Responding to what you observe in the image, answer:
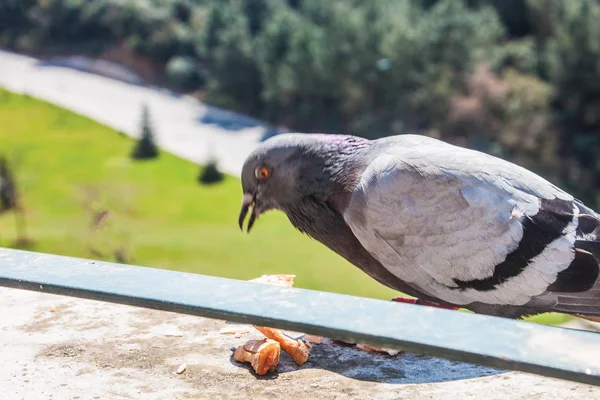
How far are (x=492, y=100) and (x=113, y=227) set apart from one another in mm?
22362

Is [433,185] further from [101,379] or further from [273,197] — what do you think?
[101,379]

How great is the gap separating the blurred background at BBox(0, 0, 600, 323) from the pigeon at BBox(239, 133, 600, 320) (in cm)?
2267

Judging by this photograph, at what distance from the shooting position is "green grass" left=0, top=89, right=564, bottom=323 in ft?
109

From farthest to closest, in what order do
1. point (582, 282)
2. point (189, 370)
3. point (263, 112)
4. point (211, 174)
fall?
1. point (263, 112)
2. point (211, 174)
3. point (582, 282)
4. point (189, 370)

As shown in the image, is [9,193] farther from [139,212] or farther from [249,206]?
[249,206]

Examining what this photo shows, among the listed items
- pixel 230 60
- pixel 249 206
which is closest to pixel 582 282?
pixel 249 206

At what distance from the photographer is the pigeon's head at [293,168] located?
5.49 m

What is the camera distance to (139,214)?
42500 mm

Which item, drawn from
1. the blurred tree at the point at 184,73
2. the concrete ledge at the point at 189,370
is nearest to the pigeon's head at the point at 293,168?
the concrete ledge at the point at 189,370

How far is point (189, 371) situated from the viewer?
16.0 feet

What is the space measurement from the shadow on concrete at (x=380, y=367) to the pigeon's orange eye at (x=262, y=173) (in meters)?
1.34

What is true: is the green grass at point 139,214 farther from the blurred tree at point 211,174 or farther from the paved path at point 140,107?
the paved path at point 140,107

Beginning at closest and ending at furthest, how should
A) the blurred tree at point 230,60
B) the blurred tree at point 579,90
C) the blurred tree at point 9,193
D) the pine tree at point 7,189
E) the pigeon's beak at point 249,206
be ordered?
the pigeon's beak at point 249,206 < the blurred tree at point 579,90 < the blurred tree at point 9,193 < the pine tree at point 7,189 < the blurred tree at point 230,60

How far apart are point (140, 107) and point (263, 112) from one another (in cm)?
1114
